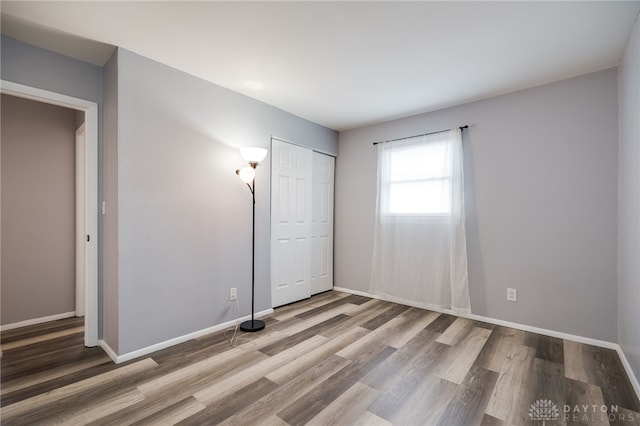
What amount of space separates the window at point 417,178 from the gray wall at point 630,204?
140cm

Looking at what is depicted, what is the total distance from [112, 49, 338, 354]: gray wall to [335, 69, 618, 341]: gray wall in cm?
245

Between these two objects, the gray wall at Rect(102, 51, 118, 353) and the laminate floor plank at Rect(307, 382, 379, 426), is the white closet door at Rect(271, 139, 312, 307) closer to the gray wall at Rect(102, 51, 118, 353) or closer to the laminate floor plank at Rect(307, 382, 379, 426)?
the gray wall at Rect(102, 51, 118, 353)

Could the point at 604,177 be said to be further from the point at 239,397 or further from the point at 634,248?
the point at 239,397

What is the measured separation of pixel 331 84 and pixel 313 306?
104 inches

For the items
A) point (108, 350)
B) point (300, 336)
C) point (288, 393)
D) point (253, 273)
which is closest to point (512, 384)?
point (288, 393)

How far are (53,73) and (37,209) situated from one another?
5.37 ft

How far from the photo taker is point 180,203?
2.59 metres

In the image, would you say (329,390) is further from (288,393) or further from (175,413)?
(175,413)

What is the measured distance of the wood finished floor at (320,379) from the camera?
166 centimetres

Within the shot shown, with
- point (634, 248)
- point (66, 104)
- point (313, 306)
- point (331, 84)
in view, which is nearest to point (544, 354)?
point (634, 248)

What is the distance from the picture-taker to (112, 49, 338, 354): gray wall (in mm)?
2299

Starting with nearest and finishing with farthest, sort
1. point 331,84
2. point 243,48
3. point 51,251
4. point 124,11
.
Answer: point 124,11 < point 243,48 < point 331,84 < point 51,251

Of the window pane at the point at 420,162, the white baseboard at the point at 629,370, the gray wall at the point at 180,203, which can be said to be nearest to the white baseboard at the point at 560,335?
the white baseboard at the point at 629,370

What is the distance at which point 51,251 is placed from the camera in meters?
3.16
